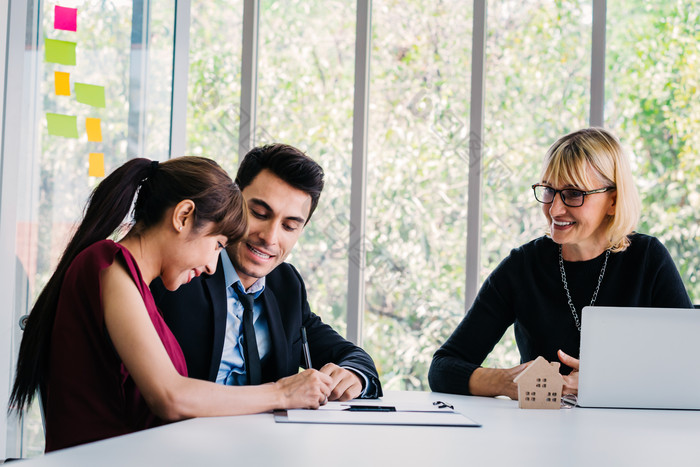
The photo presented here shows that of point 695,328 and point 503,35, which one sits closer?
point 695,328

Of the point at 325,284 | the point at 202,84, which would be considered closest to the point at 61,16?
the point at 202,84

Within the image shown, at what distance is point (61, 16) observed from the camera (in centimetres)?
232

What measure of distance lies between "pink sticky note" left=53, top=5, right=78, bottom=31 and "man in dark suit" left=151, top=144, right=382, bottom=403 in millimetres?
874

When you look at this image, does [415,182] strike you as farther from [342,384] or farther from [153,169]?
[153,169]

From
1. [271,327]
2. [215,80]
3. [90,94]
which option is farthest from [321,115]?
[271,327]

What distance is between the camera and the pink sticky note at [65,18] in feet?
7.59

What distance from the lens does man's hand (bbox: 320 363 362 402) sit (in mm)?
1673

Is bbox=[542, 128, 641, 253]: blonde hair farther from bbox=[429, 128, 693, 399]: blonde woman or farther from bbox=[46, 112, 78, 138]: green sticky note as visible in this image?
bbox=[46, 112, 78, 138]: green sticky note

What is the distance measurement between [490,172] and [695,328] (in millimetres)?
1585

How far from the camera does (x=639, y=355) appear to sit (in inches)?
62.7

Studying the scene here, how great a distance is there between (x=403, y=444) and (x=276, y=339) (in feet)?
2.51

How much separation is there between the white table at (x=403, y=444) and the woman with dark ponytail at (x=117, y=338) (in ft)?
0.31

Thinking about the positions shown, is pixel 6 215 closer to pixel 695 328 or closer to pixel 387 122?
pixel 387 122

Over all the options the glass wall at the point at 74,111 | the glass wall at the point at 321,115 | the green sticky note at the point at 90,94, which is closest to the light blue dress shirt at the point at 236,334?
the glass wall at the point at 74,111
